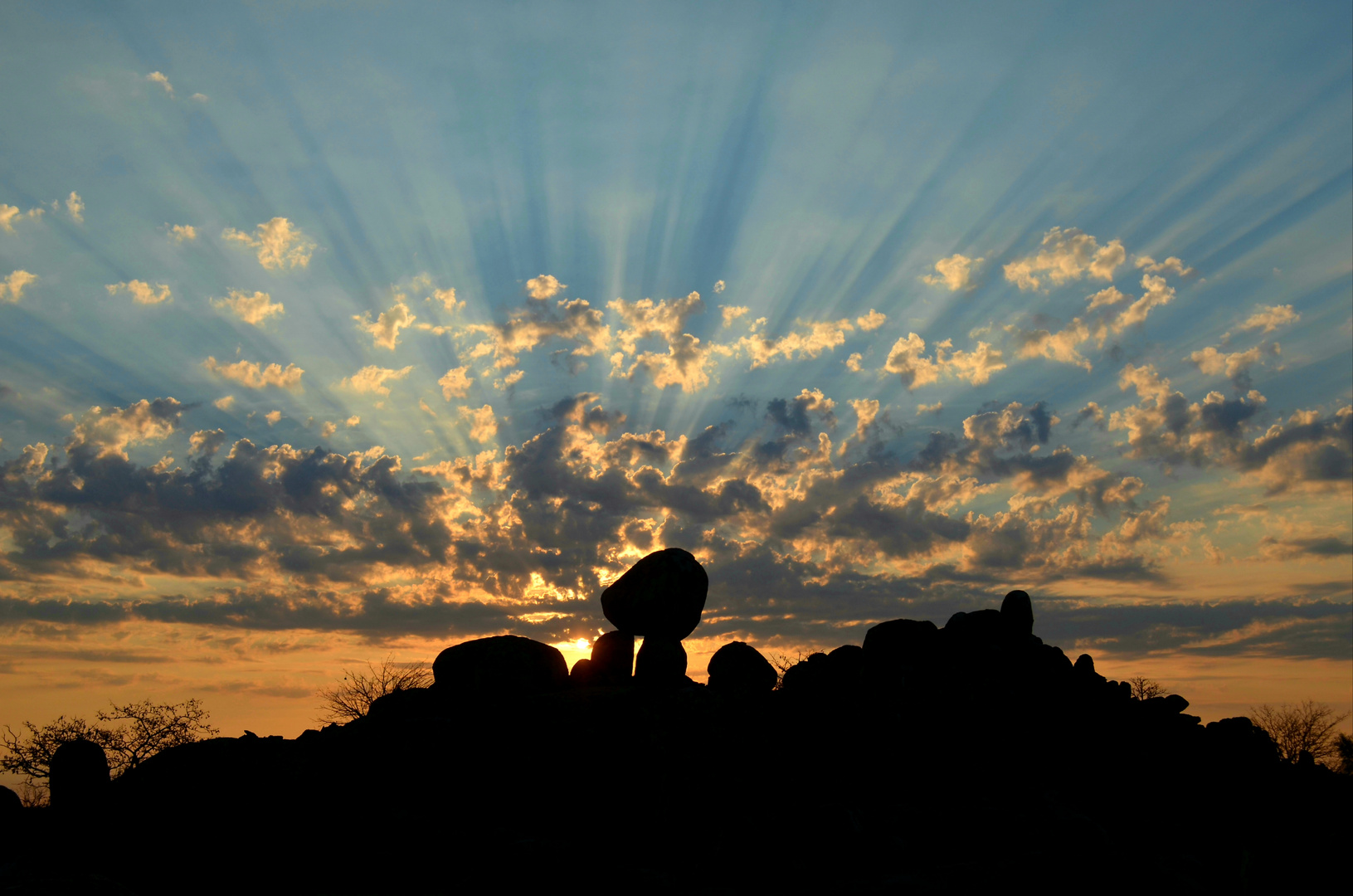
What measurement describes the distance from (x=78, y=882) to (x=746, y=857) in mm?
13959

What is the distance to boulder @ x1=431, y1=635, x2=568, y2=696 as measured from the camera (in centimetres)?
3162

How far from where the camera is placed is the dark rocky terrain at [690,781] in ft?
68.3

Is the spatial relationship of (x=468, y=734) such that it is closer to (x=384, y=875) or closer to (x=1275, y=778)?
(x=384, y=875)

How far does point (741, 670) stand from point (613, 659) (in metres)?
5.23

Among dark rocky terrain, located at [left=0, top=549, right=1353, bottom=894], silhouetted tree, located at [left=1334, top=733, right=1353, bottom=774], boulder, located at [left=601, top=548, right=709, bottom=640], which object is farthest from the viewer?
silhouetted tree, located at [left=1334, top=733, right=1353, bottom=774]

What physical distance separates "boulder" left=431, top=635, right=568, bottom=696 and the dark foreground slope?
130mm

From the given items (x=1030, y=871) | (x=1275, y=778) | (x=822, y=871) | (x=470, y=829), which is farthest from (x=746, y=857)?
(x=1275, y=778)

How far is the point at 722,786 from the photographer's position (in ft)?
91.1

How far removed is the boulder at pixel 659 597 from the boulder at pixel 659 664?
51cm

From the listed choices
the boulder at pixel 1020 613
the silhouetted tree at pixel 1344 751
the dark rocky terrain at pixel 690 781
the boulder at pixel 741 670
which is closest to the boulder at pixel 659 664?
the dark rocky terrain at pixel 690 781

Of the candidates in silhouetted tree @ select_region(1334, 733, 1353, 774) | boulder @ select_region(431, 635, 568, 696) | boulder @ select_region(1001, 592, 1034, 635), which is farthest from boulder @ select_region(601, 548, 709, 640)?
silhouetted tree @ select_region(1334, 733, 1353, 774)

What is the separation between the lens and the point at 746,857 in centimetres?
2025

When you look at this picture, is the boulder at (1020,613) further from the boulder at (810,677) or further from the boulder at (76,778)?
the boulder at (76,778)

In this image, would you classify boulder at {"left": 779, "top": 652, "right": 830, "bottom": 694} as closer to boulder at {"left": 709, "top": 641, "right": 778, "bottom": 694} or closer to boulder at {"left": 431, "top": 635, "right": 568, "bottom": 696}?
boulder at {"left": 709, "top": 641, "right": 778, "bottom": 694}
